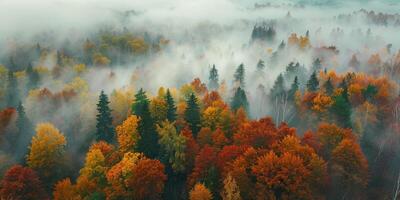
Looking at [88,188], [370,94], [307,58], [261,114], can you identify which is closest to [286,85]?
[261,114]

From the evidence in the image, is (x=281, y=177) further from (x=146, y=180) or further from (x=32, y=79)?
(x=32, y=79)

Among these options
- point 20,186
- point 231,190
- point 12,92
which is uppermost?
point 231,190

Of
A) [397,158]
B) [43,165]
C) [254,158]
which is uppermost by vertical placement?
[254,158]

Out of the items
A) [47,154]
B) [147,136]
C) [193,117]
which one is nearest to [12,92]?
[47,154]

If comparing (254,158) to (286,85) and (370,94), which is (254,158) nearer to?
(370,94)

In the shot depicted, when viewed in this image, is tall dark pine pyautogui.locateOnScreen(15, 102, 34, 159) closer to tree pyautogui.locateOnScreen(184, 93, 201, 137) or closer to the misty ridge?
the misty ridge

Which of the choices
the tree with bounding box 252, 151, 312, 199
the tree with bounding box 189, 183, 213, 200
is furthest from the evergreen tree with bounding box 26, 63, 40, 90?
the tree with bounding box 252, 151, 312, 199
